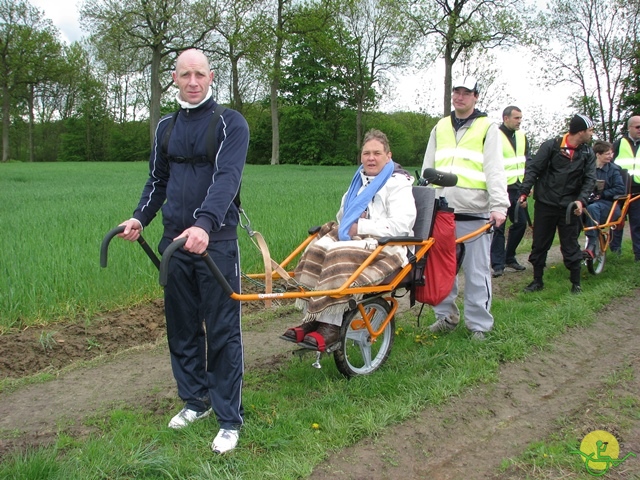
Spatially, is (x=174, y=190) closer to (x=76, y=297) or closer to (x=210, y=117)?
(x=210, y=117)

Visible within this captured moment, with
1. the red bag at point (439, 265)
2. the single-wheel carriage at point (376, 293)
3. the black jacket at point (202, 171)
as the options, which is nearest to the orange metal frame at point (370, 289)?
the single-wheel carriage at point (376, 293)

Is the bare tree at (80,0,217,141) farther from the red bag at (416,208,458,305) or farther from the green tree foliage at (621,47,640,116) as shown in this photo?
the red bag at (416,208,458,305)

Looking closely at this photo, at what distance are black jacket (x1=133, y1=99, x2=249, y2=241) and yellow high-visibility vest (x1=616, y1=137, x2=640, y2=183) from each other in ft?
24.7

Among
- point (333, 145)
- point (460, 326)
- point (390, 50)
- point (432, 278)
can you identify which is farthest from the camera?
point (333, 145)

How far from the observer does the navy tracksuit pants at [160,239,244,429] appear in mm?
3531

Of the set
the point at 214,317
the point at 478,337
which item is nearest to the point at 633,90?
the point at 478,337

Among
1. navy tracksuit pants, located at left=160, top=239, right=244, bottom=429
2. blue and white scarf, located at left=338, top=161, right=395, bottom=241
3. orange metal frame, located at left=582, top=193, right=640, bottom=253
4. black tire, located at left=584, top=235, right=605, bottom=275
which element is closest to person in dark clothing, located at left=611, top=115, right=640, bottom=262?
orange metal frame, located at left=582, top=193, right=640, bottom=253

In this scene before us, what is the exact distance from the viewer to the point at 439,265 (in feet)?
16.3

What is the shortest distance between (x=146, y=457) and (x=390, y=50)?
47273 millimetres

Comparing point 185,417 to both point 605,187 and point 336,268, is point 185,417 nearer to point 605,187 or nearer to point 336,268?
point 336,268

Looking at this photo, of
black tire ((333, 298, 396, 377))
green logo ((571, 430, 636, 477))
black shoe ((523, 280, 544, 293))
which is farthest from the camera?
black shoe ((523, 280, 544, 293))

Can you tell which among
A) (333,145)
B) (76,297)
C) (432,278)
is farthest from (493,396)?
(333,145)

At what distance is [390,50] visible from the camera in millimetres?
47156

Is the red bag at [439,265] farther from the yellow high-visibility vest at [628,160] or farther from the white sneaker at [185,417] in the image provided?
the yellow high-visibility vest at [628,160]
